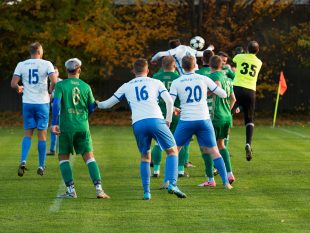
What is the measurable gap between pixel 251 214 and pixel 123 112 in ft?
96.0

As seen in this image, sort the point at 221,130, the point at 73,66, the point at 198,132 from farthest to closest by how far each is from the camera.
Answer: the point at 221,130
the point at 198,132
the point at 73,66

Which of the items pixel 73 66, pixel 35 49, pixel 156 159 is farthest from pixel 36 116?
pixel 73 66

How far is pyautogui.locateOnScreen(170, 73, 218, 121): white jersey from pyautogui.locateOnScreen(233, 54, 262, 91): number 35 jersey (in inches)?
198

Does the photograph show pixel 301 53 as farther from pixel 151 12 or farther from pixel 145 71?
pixel 145 71

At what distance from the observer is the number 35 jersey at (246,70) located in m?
18.8

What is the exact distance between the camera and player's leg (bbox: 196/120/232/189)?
14.0 metres

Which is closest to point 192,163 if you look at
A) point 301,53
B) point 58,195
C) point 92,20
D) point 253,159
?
point 253,159

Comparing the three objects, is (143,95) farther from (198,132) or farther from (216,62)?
(216,62)

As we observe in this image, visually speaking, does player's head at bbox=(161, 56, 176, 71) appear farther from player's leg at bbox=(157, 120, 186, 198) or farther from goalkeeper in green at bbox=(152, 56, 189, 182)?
player's leg at bbox=(157, 120, 186, 198)

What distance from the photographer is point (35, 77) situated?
16453 millimetres

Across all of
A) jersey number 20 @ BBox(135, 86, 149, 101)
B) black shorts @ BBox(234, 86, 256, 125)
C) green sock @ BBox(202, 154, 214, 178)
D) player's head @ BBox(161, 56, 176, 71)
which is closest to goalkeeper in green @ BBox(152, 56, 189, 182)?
player's head @ BBox(161, 56, 176, 71)

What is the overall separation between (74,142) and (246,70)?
616 centimetres

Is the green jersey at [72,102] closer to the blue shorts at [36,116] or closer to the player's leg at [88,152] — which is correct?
the player's leg at [88,152]

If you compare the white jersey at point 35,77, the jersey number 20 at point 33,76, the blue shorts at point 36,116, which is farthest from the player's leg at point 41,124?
the jersey number 20 at point 33,76
